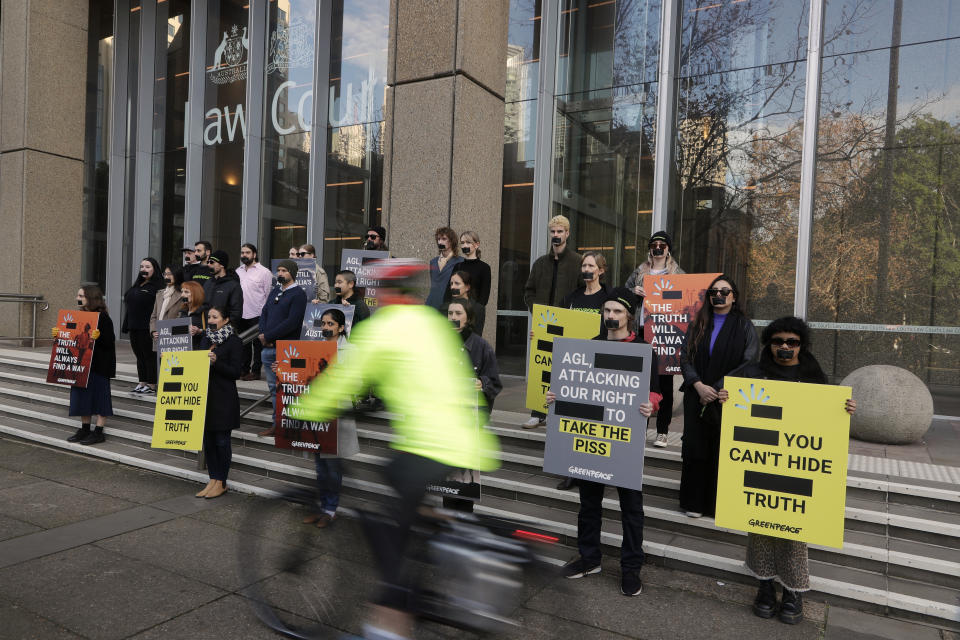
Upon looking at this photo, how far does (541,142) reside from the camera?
11914 mm

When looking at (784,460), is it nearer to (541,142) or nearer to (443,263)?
(443,263)

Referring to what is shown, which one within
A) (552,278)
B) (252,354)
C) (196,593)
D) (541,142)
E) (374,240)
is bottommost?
(196,593)

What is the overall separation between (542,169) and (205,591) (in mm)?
9342

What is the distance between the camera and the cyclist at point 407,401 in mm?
3225

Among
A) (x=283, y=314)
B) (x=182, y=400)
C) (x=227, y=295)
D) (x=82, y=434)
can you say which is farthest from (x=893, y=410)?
(x=82, y=434)

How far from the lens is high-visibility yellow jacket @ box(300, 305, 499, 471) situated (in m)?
3.21

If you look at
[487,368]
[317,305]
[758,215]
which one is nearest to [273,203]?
[317,305]

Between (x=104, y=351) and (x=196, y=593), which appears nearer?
(x=196, y=593)

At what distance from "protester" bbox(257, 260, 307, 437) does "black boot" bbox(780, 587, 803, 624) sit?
18.5 ft

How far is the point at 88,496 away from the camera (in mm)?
6262

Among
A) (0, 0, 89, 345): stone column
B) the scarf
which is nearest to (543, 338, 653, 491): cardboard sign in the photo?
the scarf

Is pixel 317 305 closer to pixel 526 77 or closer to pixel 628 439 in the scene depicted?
pixel 628 439

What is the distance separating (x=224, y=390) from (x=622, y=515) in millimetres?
3852

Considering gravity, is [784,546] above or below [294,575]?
above
